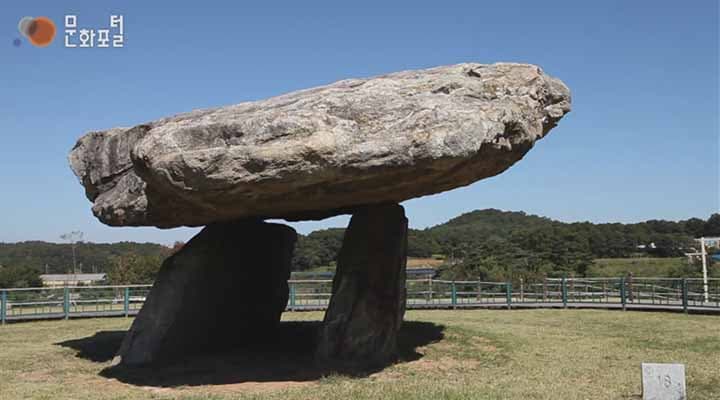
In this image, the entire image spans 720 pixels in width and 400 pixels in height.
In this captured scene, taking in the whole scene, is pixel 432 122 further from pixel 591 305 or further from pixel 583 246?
pixel 583 246

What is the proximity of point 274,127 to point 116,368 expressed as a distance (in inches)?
194

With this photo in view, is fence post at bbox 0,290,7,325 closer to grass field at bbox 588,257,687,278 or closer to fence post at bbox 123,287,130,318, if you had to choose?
fence post at bbox 123,287,130,318

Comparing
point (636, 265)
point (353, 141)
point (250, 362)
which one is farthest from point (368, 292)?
point (636, 265)

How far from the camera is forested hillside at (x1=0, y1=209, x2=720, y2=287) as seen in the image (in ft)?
128

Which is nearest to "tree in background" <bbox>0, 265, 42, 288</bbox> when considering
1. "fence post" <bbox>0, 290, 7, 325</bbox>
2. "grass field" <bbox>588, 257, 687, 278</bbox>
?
"fence post" <bbox>0, 290, 7, 325</bbox>

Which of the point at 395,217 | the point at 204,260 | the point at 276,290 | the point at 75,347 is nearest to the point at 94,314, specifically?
the point at 75,347

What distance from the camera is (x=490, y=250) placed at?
52469mm

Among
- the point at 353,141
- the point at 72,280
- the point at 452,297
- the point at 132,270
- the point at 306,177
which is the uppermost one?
the point at 353,141

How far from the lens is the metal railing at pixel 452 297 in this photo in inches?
821

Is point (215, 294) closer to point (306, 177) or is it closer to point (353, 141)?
point (306, 177)

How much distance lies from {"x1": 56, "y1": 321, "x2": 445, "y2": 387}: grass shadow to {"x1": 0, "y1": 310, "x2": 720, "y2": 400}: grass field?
2 cm

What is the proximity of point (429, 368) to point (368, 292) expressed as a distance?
145 centimetres

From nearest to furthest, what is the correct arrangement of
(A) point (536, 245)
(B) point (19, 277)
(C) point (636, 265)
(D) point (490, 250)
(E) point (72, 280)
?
(B) point (19, 277) < (A) point (536, 245) < (D) point (490, 250) < (C) point (636, 265) < (E) point (72, 280)

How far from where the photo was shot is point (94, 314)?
21.5 meters
